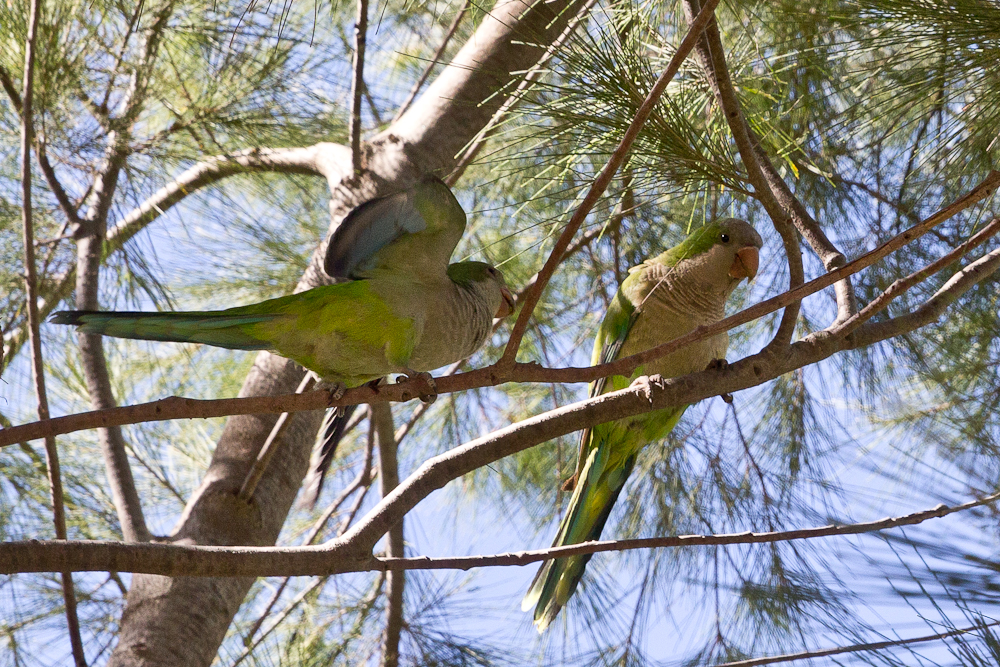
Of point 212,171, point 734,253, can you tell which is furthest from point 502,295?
point 212,171

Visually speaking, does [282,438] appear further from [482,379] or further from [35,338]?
[482,379]

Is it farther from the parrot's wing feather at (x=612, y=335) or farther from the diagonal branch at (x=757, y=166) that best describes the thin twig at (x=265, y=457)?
the diagonal branch at (x=757, y=166)

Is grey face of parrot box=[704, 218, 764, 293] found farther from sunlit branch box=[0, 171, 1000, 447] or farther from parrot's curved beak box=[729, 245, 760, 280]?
sunlit branch box=[0, 171, 1000, 447]

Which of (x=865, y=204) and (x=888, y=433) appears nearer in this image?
(x=865, y=204)

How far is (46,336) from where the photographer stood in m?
2.93

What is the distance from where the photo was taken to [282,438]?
232cm

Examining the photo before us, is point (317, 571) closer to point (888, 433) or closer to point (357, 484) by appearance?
point (357, 484)

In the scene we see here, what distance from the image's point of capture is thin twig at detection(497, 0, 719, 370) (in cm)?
112

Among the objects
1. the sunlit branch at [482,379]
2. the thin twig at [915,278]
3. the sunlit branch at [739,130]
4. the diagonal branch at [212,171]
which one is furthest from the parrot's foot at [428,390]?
the diagonal branch at [212,171]

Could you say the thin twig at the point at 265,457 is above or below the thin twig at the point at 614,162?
above

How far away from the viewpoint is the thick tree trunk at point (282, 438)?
2082 millimetres

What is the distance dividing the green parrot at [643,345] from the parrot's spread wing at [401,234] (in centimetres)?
57

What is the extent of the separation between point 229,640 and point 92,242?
5.19 ft

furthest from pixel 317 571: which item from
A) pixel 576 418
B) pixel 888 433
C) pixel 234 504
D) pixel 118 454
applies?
pixel 888 433
